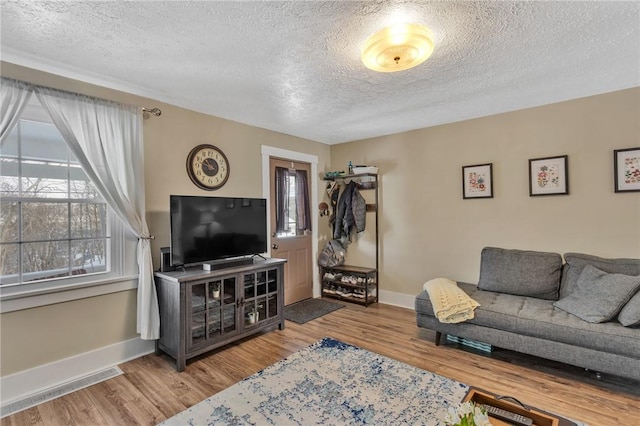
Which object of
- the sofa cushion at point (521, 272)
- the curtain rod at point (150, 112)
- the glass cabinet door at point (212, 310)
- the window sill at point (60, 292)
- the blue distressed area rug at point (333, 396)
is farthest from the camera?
the sofa cushion at point (521, 272)

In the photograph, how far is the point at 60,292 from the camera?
7.69 feet

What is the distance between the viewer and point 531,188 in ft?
10.7

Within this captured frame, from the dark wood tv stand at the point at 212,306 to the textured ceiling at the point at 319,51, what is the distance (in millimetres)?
1673

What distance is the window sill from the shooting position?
2143 millimetres

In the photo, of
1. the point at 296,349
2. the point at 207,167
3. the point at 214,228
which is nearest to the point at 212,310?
the point at 214,228

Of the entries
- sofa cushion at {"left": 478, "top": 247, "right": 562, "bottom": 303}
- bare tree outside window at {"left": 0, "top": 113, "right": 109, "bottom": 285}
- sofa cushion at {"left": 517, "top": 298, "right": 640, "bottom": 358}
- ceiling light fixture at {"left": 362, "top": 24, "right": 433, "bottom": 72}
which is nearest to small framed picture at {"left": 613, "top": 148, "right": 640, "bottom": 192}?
sofa cushion at {"left": 478, "top": 247, "right": 562, "bottom": 303}

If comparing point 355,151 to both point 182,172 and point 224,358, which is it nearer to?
point 182,172

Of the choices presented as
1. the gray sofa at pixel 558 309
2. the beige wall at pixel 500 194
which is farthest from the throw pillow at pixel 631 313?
the beige wall at pixel 500 194

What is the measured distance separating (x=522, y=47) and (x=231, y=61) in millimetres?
2019

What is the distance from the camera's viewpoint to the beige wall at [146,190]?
86.7 inches

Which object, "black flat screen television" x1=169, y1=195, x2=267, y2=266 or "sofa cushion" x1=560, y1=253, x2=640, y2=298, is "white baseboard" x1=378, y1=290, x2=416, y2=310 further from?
"black flat screen television" x1=169, y1=195, x2=267, y2=266

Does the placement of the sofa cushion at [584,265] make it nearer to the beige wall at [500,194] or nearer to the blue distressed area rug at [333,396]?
the beige wall at [500,194]

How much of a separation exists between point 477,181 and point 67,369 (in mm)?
4315

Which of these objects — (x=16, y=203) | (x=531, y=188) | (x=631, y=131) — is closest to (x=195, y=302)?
(x=16, y=203)
